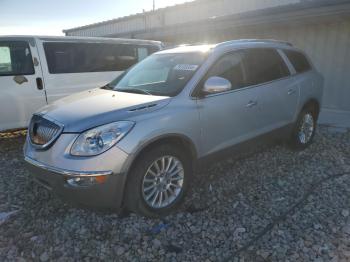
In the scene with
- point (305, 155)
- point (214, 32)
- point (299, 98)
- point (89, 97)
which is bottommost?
point (305, 155)

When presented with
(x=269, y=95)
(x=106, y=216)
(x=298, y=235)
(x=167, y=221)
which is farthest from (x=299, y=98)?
(x=106, y=216)

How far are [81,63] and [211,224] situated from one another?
4.46 metres

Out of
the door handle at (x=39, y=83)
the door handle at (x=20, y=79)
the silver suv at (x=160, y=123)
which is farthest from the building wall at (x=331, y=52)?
the door handle at (x=20, y=79)

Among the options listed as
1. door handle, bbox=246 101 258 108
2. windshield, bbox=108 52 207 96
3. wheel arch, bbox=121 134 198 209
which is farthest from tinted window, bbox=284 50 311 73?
wheel arch, bbox=121 134 198 209

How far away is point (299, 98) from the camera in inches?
192

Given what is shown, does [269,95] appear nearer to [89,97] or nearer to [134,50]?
[89,97]

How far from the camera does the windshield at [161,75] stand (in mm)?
3531

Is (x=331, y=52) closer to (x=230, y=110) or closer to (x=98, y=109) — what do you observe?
(x=230, y=110)

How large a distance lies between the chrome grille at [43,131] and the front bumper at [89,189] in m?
0.27

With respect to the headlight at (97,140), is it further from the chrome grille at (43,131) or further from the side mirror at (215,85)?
the side mirror at (215,85)

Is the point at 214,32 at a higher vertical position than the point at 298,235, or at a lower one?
higher

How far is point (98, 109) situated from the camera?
3104 mm

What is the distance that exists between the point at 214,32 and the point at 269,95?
533 centimetres

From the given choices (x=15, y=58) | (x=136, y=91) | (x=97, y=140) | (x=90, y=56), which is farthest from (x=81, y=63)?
(x=97, y=140)
